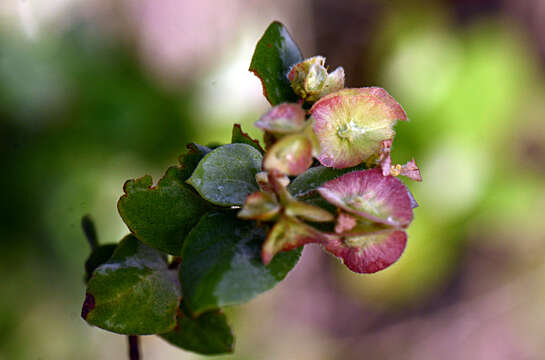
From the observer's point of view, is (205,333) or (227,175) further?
(205,333)

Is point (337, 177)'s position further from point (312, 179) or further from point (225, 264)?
point (225, 264)

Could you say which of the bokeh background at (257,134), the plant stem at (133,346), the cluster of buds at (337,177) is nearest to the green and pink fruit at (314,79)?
the cluster of buds at (337,177)

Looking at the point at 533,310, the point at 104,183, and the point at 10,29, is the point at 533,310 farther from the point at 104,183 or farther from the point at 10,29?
the point at 10,29

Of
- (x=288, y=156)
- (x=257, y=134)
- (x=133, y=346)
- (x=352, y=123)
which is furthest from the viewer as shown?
(x=257, y=134)

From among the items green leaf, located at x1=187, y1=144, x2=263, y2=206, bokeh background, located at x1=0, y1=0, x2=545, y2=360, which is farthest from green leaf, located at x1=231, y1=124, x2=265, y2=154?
bokeh background, located at x1=0, y1=0, x2=545, y2=360

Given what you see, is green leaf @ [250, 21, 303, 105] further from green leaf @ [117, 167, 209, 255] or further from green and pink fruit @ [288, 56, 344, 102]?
green leaf @ [117, 167, 209, 255]

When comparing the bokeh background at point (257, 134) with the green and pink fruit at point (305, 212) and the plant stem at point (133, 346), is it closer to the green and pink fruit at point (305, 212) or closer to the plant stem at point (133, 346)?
the plant stem at point (133, 346)

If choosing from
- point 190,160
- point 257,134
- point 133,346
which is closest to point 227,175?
point 190,160
